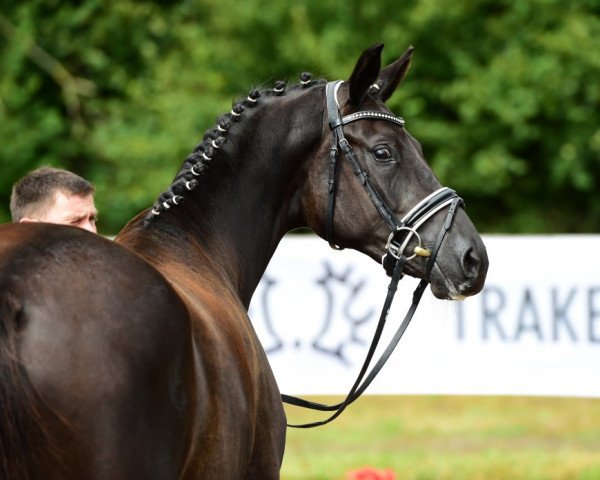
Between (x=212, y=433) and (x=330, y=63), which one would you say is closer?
(x=212, y=433)

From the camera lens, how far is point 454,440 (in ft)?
30.0

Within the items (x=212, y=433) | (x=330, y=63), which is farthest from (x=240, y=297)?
(x=330, y=63)

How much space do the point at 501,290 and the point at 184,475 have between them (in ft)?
17.8

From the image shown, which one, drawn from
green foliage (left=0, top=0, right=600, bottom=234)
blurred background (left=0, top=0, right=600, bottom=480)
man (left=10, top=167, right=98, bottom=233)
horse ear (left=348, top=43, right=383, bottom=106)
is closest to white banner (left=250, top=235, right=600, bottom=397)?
horse ear (left=348, top=43, right=383, bottom=106)

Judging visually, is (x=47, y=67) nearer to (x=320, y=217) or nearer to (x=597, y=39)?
(x=597, y=39)

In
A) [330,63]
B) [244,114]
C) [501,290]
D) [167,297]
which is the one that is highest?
[330,63]

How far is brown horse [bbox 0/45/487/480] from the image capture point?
7.89ft

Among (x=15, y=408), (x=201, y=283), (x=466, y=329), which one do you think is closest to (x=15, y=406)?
(x=15, y=408)

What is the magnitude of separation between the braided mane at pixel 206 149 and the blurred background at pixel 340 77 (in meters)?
11.6

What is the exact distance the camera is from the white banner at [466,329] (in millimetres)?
7719

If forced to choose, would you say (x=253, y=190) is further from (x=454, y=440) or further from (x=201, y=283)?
(x=454, y=440)

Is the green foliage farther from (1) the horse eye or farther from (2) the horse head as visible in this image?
(1) the horse eye

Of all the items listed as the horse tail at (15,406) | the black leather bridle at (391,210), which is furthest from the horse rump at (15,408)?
the black leather bridle at (391,210)

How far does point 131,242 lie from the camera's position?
343cm
